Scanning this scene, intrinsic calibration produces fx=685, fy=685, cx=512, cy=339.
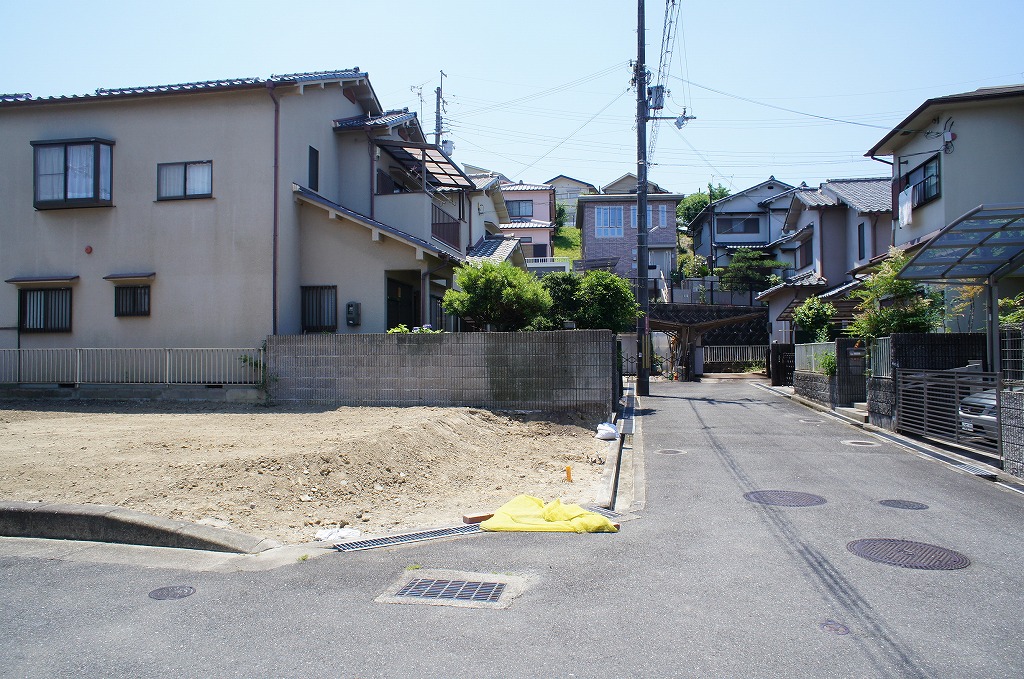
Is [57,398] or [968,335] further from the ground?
[968,335]

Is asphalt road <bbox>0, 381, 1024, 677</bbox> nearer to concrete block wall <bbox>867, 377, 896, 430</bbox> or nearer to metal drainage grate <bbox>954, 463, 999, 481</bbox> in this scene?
metal drainage grate <bbox>954, 463, 999, 481</bbox>

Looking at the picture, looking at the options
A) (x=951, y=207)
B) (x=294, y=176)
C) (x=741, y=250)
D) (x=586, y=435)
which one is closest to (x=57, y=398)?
(x=294, y=176)

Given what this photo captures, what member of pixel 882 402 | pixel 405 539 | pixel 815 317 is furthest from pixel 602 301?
pixel 405 539

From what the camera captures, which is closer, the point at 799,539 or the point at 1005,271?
the point at 799,539

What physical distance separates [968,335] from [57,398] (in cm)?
1977

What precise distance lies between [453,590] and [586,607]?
3.37ft

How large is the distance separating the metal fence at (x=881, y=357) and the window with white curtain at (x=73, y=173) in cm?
1835

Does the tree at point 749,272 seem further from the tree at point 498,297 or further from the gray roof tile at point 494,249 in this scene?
the tree at point 498,297

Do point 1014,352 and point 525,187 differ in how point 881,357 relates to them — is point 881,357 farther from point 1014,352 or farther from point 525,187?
point 525,187

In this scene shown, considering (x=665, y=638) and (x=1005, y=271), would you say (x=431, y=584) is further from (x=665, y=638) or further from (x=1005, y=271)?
(x=1005, y=271)

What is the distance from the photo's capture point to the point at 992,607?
4617mm

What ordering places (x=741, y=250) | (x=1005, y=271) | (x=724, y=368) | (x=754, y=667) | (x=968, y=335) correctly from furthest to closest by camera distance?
(x=741, y=250)
(x=724, y=368)
(x=968, y=335)
(x=1005, y=271)
(x=754, y=667)

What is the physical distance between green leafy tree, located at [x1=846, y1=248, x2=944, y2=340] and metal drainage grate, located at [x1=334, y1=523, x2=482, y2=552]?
11.6m

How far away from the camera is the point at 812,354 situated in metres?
21.1
